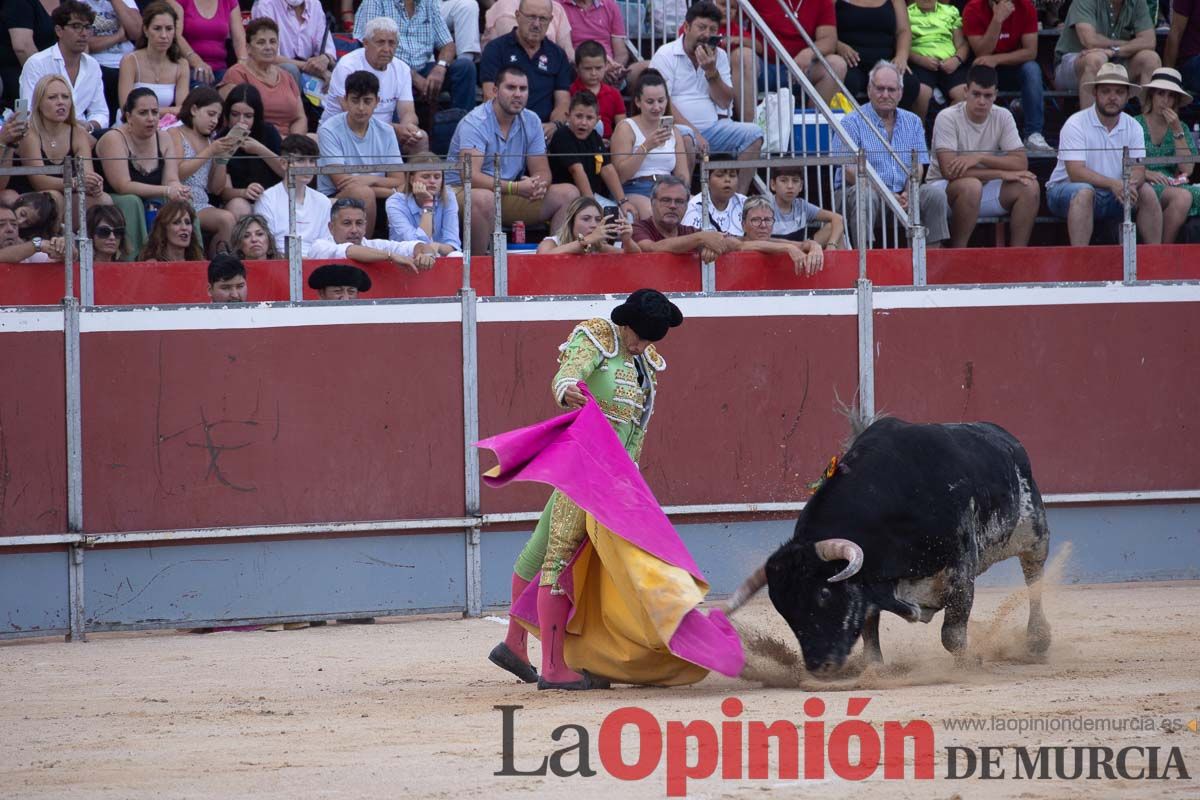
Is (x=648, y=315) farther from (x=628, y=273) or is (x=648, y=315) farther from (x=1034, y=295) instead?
(x=1034, y=295)

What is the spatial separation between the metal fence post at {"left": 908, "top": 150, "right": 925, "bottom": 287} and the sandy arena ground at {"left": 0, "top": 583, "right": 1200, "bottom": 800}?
5.98 feet

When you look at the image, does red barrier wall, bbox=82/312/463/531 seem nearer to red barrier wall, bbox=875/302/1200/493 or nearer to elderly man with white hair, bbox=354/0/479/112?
elderly man with white hair, bbox=354/0/479/112

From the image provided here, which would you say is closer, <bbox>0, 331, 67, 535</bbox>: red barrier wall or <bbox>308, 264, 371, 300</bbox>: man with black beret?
<bbox>0, 331, 67, 535</bbox>: red barrier wall

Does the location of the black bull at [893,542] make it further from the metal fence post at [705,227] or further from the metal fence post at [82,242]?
the metal fence post at [82,242]

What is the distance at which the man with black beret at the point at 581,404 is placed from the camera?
197 inches

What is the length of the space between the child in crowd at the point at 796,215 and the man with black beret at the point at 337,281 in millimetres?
2081

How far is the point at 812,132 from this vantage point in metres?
8.91

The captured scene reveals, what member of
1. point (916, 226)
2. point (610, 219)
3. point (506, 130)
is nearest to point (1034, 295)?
point (916, 226)

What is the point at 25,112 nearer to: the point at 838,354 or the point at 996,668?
the point at 838,354

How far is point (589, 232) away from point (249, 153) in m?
1.67

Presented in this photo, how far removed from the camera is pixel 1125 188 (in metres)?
8.00

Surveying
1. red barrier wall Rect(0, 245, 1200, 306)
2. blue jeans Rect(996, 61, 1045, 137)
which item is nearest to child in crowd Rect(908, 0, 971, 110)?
blue jeans Rect(996, 61, 1045, 137)

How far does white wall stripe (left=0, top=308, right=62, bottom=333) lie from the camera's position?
6.92 metres

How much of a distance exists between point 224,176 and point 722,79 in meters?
2.99
